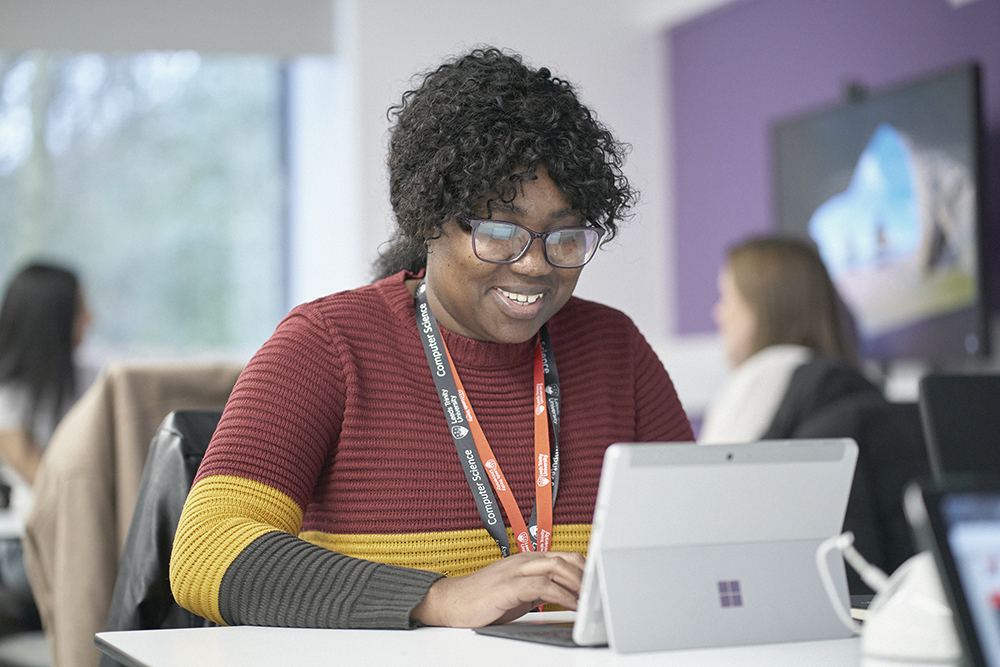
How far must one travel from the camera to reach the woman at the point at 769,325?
310 centimetres

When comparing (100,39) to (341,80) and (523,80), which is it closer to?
(341,80)

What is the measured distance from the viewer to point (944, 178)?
144 inches

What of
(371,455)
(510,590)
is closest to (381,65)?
(371,455)

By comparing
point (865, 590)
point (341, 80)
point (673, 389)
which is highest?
point (341, 80)

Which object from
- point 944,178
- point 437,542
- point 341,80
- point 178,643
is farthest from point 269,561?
point 341,80

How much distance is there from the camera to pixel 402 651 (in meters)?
1.11

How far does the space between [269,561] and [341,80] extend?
13.7 ft

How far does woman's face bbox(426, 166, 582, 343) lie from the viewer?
1578 mm

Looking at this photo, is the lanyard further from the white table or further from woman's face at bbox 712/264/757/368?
woman's face at bbox 712/264/757/368

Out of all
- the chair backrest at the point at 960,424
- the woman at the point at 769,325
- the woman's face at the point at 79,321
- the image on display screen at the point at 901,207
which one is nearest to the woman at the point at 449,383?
the chair backrest at the point at 960,424

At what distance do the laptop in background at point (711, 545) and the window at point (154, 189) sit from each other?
4.72 metres

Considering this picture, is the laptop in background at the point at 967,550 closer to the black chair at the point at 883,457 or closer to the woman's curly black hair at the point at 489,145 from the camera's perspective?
the woman's curly black hair at the point at 489,145

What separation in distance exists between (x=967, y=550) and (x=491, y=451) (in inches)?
34.6

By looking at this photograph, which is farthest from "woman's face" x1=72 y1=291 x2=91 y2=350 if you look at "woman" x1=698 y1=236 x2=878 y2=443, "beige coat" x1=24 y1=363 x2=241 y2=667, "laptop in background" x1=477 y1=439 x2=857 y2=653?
"laptop in background" x1=477 y1=439 x2=857 y2=653
